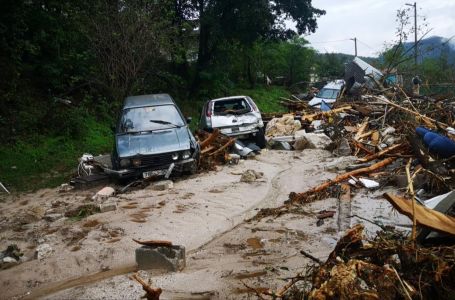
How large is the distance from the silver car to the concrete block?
759 cm

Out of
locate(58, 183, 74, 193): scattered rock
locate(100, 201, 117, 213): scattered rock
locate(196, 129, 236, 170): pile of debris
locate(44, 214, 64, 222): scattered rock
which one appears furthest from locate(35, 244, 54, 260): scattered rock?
locate(196, 129, 236, 170): pile of debris

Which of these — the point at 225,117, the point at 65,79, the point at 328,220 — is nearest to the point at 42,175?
the point at 225,117

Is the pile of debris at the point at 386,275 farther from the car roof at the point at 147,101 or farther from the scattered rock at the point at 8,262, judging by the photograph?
the car roof at the point at 147,101

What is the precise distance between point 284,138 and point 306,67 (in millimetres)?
22010

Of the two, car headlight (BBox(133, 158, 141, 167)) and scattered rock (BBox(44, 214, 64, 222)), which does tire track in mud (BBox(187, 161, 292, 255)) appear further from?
scattered rock (BBox(44, 214, 64, 222))

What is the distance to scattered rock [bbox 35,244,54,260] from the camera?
5246 mm

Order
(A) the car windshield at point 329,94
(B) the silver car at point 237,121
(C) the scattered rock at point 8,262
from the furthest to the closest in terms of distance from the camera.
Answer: (A) the car windshield at point 329,94 < (B) the silver car at point 237,121 < (C) the scattered rock at point 8,262

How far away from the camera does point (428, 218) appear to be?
3580 mm

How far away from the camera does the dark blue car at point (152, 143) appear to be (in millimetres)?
8531

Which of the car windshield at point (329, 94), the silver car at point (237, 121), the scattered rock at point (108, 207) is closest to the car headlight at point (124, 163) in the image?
the scattered rock at point (108, 207)

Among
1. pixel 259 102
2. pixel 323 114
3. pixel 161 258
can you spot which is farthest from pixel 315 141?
pixel 259 102

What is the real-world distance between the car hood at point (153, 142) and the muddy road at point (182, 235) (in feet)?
2.60

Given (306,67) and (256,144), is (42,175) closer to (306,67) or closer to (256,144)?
(256,144)

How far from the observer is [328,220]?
595cm
